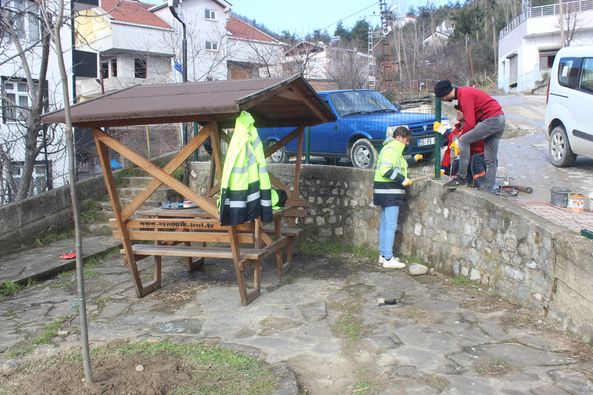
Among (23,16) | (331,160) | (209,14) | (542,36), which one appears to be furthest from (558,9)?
(23,16)

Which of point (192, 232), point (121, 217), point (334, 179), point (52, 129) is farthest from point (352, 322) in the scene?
point (52, 129)

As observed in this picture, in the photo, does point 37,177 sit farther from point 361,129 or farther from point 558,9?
point 558,9

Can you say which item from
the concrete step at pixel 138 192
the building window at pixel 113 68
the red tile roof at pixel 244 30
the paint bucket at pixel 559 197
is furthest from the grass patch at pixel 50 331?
the building window at pixel 113 68

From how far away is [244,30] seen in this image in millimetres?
Answer: 37438

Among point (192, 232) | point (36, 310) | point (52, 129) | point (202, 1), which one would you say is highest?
point (202, 1)

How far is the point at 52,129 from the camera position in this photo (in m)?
9.68

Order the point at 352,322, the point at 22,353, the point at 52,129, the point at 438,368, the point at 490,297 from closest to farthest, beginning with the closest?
the point at 438,368 < the point at 22,353 < the point at 352,322 < the point at 490,297 < the point at 52,129

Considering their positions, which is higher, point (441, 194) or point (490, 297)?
point (441, 194)

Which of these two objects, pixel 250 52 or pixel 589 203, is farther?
pixel 250 52

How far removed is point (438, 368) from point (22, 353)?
3489 millimetres

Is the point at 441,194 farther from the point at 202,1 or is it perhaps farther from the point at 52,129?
the point at 202,1

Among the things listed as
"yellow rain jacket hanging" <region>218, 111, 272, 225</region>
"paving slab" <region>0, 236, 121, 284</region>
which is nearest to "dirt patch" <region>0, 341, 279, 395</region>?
"yellow rain jacket hanging" <region>218, 111, 272, 225</region>

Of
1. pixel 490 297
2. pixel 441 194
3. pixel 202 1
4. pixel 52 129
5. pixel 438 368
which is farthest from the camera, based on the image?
pixel 202 1

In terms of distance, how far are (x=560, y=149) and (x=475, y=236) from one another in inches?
172
